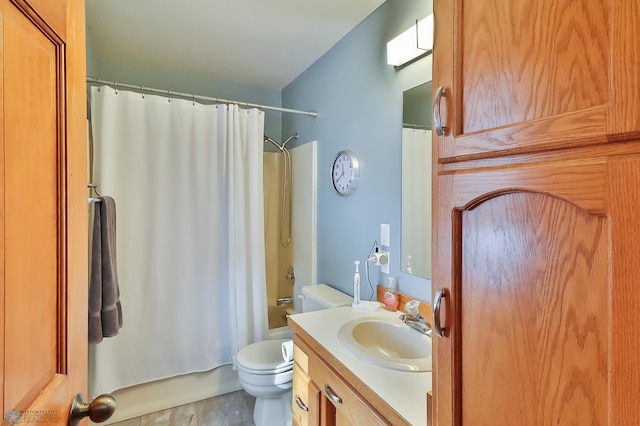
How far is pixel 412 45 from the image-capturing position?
1497 mm

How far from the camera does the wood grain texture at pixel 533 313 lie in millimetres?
454

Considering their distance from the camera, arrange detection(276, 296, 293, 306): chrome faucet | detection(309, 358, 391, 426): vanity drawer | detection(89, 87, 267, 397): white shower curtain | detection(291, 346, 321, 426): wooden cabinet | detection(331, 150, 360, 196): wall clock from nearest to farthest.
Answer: detection(309, 358, 391, 426): vanity drawer < detection(291, 346, 321, 426): wooden cabinet < detection(331, 150, 360, 196): wall clock < detection(89, 87, 267, 397): white shower curtain < detection(276, 296, 293, 306): chrome faucet

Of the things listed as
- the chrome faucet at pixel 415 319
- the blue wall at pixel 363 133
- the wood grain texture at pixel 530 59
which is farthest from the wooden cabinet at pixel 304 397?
the wood grain texture at pixel 530 59

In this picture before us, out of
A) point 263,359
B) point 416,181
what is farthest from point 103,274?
point 416,181

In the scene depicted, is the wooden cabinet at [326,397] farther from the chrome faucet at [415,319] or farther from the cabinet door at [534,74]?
the cabinet door at [534,74]

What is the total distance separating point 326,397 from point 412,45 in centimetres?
154

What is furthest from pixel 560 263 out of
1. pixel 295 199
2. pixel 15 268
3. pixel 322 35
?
pixel 295 199

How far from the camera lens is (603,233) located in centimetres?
44

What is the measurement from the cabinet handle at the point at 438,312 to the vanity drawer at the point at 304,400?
0.76 meters

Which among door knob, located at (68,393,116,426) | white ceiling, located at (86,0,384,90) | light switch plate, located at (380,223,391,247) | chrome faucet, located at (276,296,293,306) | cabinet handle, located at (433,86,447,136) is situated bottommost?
chrome faucet, located at (276,296,293,306)

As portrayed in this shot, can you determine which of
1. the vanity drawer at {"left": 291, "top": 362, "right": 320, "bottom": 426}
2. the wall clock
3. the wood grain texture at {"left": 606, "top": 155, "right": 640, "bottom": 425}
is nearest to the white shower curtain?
the wall clock

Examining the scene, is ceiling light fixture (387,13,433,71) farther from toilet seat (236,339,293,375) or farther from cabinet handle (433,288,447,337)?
toilet seat (236,339,293,375)

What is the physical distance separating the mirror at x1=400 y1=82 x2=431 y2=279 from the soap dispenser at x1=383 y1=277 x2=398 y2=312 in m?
0.09

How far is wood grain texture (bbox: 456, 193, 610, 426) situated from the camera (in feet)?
1.49
